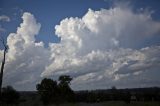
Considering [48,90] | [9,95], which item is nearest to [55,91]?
[48,90]

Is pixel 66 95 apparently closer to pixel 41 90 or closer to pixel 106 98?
pixel 41 90

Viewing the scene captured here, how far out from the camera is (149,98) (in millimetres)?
124188

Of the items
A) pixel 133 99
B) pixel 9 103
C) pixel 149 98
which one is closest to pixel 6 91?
pixel 9 103

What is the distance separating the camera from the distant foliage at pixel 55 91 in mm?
106250

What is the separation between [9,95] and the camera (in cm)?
9231

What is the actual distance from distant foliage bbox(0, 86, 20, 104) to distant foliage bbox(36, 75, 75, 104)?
53.8ft

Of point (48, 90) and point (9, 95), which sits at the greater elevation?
point (48, 90)

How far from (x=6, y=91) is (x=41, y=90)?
19.7 m

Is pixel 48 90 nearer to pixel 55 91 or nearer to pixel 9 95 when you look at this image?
pixel 55 91

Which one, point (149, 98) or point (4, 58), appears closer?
point (4, 58)

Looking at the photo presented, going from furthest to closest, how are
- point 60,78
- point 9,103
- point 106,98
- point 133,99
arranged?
point 106,98, point 133,99, point 60,78, point 9,103

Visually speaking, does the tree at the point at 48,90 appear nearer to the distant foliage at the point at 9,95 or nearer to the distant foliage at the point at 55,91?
the distant foliage at the point at 55,91

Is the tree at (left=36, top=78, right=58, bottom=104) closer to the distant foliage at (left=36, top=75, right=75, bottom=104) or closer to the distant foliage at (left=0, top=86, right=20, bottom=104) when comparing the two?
the distant foliage at (left=36, top=75, right=75, bottom=104)

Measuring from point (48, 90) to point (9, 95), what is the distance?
20.1 metres
